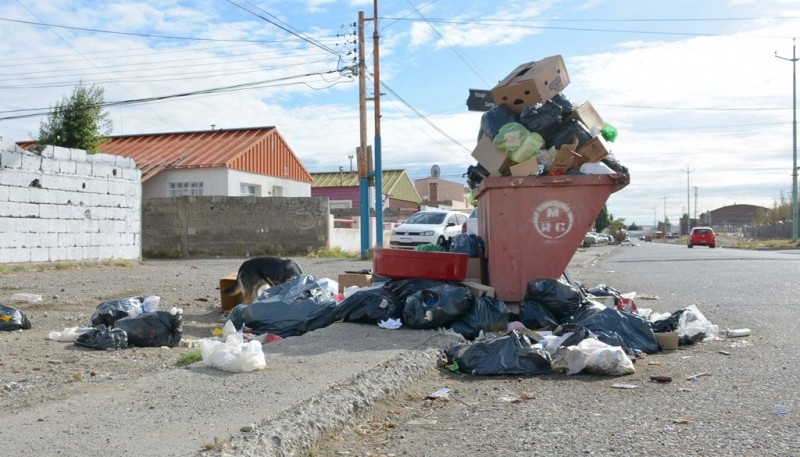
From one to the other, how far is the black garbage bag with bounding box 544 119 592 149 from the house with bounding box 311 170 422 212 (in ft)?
113

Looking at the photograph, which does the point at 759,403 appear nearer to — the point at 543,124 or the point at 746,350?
the point at 746,350

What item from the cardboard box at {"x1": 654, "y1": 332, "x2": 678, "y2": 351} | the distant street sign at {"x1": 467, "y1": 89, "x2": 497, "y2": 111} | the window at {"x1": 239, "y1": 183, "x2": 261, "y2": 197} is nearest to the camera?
the cardboard box at {"x1": 654, "y1": 332, "x2": 678, "y2": 351}

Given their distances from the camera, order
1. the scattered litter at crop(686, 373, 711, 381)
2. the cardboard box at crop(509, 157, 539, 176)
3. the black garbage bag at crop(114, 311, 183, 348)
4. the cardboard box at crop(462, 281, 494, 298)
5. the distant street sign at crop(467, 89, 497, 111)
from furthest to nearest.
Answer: the distant street sign at crop(467, 89, 497, 111), the cardboard box at crop(509, 157, 539, 176), the cardboard box at crop(462, 281, 494, 298), the black garbage bag at crop(114, 311, 183, 348), the scattered litter at crop(686, 373, 711, 381)

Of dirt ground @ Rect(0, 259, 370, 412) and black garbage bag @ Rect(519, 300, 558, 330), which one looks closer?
dirt ground @ Rect(0, 259, 370, 412)

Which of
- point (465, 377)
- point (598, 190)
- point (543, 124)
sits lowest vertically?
point (465, 377)

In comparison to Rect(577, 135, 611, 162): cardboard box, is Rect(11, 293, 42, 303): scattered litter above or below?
below

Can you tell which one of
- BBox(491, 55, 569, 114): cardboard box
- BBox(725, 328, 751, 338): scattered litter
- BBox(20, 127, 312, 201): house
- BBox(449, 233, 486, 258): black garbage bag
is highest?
BBox(20, 127, 312, 201): house

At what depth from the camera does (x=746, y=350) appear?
6461mm

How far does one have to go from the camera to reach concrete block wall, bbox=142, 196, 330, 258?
22797mm

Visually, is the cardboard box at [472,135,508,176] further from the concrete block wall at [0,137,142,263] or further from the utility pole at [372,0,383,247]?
the utility pole at [372,0,383,247]

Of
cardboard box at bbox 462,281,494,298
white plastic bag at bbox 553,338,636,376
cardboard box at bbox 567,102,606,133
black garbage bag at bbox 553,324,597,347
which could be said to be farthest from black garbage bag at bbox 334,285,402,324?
cardboard box at bbox 567,102,606,133

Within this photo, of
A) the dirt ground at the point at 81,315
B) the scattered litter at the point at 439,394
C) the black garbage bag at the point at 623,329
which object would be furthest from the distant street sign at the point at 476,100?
the scattered litter at the point at 439,394

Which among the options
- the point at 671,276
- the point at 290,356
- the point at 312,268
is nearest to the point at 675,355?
the point at 290,356

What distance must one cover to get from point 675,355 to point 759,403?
1.72 m
